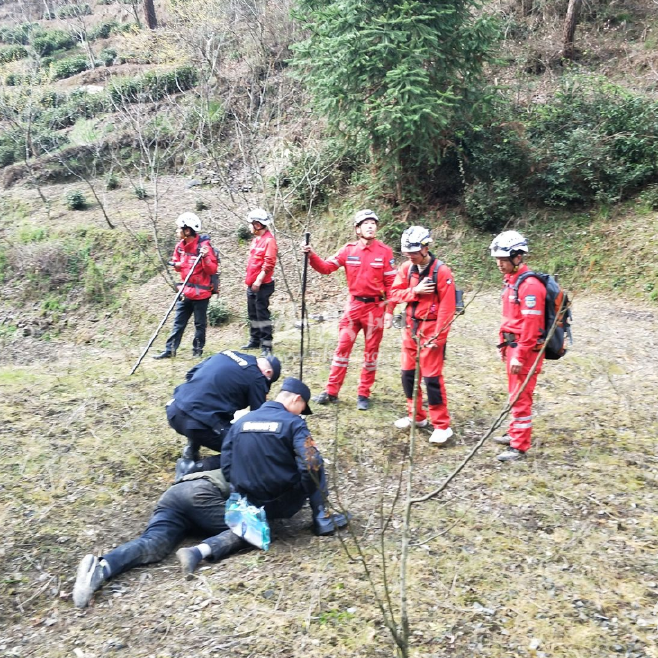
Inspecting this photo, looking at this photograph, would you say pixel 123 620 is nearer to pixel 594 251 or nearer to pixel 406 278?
pixel 406 278

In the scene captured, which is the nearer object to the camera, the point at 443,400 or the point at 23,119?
the point at 443,400

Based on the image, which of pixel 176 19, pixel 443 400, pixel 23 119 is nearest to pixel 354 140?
pixel 443 400

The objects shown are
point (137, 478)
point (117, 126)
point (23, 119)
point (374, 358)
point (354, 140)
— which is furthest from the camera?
point (117, 126)

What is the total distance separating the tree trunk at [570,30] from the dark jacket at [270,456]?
16.3m

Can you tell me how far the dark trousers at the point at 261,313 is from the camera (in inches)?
346

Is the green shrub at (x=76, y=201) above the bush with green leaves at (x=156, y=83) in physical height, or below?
below

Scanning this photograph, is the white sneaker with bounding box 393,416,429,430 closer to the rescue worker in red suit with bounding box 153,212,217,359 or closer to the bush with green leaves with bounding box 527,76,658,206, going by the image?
the rescue worker in red suit with bounding box 153,212,217,359

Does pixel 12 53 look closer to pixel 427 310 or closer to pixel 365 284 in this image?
pixel 365 284

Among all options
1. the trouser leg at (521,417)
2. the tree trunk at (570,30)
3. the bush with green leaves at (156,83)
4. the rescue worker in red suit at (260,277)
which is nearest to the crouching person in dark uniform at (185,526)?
the trouser leg at (521,417)

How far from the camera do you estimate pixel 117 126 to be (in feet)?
67.6

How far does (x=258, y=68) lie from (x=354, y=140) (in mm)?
8564

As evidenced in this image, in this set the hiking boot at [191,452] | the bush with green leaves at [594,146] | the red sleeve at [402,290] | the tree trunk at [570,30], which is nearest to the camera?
the hiking boot at [191,452]

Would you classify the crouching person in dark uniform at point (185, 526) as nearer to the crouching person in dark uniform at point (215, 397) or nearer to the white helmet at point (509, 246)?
the crouching person in dark uniform at point (215, 397)

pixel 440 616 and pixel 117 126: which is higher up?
pixel 440 616
